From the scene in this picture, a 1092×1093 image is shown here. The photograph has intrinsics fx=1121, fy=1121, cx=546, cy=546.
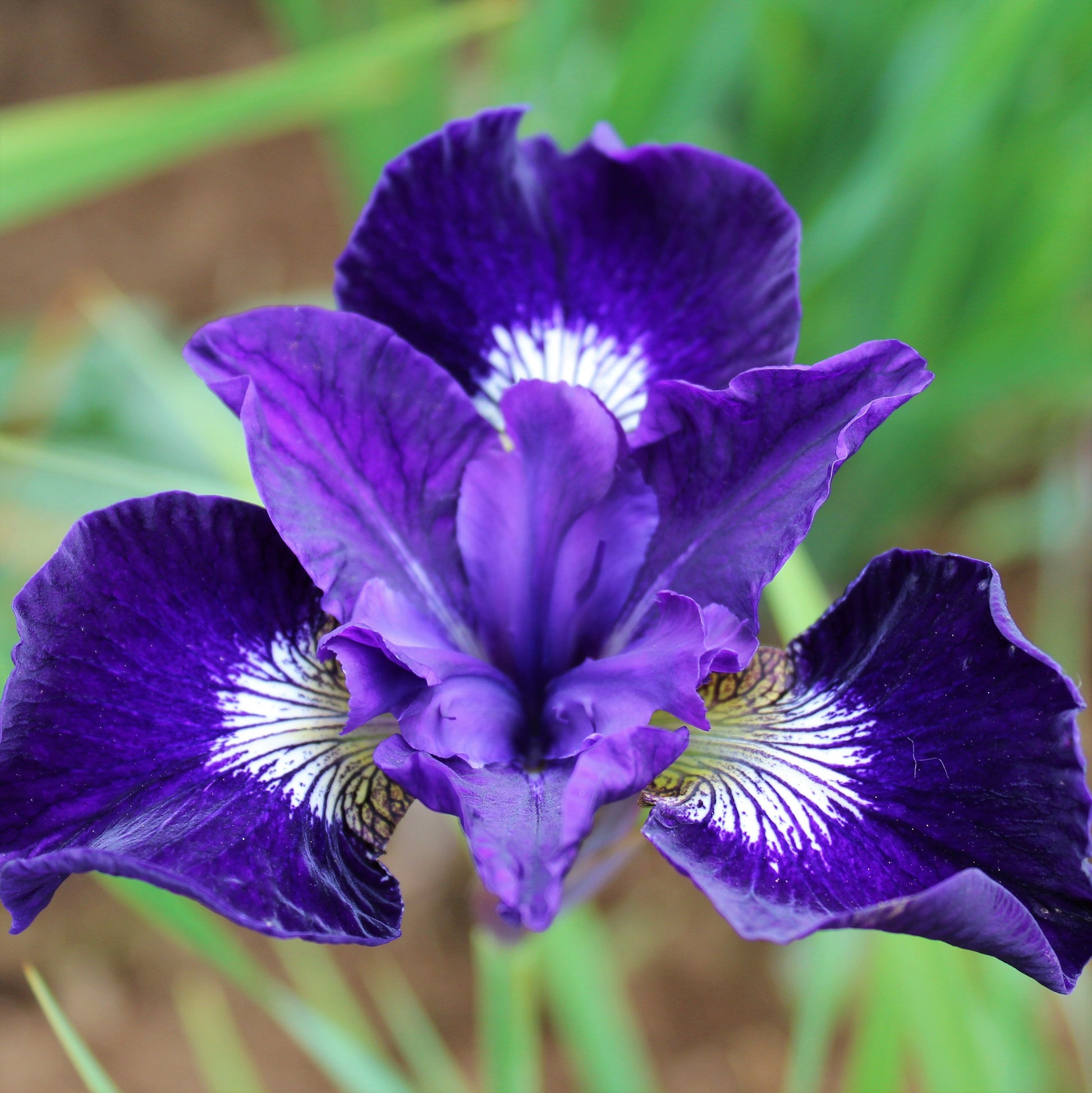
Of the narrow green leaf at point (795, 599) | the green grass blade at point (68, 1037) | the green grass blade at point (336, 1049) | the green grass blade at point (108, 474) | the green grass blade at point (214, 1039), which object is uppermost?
the green grass blade at point (108, 474)

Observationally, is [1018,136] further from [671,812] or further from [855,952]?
[671,812]

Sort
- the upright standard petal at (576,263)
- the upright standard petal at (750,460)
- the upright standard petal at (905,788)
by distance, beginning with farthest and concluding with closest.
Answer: the upright standard petal at (576,263), the upright standard petal at (750,460), the upright standard petal at (905,788)

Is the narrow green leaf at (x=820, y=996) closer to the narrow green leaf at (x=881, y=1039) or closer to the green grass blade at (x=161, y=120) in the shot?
the narrow green leaf at (x=881, y=1039)

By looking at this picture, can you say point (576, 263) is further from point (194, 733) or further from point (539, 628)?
point (194, 733)

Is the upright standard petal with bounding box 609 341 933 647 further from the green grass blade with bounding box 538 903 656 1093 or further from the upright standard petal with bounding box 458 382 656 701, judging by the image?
the green grass blade with bounding box 538 903 656 1093

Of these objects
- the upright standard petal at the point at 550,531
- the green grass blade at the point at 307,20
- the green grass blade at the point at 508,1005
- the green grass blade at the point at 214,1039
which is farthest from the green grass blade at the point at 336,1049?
the green grass blade at the point at 307,20

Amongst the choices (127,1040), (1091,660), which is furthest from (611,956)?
(1091,660)
